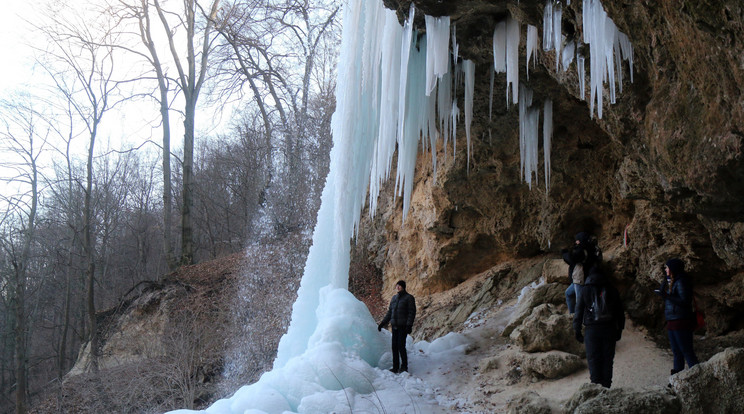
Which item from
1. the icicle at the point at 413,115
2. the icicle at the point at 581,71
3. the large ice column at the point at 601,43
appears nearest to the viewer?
the large ice column at the point at 601,43

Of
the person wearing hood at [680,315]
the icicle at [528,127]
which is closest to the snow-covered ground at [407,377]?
the person wearing hood at [680,315]

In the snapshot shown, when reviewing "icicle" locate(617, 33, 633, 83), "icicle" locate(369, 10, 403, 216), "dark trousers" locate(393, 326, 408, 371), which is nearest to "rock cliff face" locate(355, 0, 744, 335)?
"icicle" locate(617, 33, 633, 83)

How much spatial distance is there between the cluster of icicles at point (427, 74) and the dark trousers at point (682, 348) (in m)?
2.05

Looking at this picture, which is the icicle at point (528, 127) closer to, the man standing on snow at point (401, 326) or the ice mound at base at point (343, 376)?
→ the man standing on snow at point (401, 326)

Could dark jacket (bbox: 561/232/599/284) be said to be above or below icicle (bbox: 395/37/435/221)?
below

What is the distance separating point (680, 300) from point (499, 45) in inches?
116

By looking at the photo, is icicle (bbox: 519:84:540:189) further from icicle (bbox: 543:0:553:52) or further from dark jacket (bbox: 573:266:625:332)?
dark jacket (bbox: 573:266:625:332)

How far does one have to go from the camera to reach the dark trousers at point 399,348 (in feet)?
20.0

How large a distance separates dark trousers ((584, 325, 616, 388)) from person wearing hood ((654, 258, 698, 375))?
54 centimetres

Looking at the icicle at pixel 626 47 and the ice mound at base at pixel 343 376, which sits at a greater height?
the icicle at pixel 626 47

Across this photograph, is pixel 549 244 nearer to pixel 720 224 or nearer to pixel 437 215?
pixel 437 215

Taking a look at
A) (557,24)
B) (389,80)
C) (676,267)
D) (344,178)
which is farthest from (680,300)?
(344,178)

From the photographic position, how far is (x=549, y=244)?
7660 millimetres

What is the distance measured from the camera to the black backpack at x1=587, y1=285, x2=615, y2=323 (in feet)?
13.9
